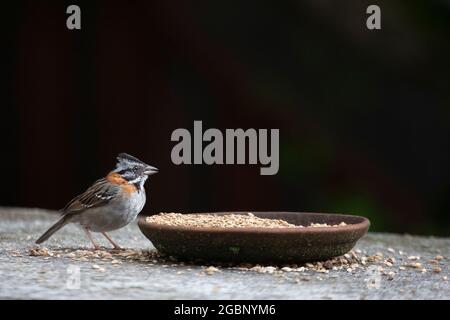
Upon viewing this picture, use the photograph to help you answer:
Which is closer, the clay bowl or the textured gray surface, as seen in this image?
the textured gray surface

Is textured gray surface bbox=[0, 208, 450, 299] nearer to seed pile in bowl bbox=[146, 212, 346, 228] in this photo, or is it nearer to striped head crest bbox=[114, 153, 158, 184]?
seed pile in bowl bbox=[146, 212, 346, 228]

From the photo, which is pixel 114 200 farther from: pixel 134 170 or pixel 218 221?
pixel 218 221

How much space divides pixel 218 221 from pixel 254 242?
472 mm

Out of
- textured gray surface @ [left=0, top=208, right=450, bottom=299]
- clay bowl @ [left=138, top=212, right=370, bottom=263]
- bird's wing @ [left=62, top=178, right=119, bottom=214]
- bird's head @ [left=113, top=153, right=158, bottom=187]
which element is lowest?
textured gray surface @ [left=0, top=208, right=450, bottom=299]

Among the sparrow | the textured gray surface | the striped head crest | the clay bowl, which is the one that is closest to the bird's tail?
the sparrow

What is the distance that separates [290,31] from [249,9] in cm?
57

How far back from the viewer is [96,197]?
550 cm

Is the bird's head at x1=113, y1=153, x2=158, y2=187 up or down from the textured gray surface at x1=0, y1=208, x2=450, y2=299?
up

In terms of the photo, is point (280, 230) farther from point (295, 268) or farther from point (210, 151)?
point (210, 151)

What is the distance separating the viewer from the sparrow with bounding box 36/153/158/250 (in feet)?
17.9

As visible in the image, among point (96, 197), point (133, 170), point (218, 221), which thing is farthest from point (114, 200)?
point (218, 221)

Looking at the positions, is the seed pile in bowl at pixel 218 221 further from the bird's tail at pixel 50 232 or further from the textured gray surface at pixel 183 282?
the bird's tail at pixel 50 232

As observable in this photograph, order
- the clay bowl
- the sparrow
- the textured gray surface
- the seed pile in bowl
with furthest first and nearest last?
the sparrow < the seed pile in bowl < the clay bowl < the textured gray surface

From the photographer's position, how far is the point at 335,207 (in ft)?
28.9
